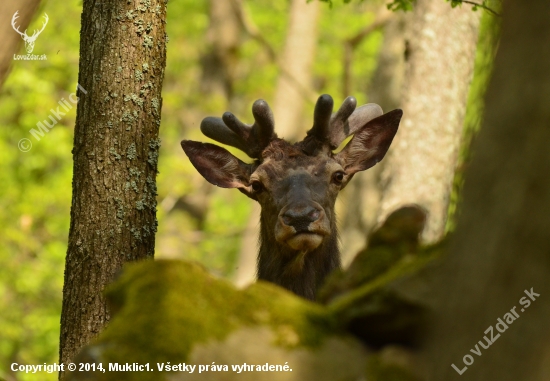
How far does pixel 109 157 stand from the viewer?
655 cm

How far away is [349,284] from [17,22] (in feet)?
8.22

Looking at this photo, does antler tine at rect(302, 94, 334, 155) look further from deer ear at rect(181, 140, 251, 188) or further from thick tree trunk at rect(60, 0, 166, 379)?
thick tree trunk at rect(60, 0, 166, 379)

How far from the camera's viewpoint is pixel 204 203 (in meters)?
26.2

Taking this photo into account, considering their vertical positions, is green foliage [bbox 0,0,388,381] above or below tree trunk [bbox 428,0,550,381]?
above

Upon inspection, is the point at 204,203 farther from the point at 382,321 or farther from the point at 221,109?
the point at 382,321

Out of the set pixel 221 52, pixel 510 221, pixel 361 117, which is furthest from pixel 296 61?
pixel 510 221

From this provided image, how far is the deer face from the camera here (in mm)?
7711

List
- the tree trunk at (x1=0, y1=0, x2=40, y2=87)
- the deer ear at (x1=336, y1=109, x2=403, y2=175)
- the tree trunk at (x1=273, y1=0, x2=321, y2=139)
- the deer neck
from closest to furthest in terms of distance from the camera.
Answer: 1. the tree trunk at (x1=0, y1=0, x2=40, y2=87)
2. the deer neck
3. the deer ear at (x1=336, y1=109, x2=403, y2=175)
4. the tree trunk at (x1=273, y1=0, x2=321, y2=139)

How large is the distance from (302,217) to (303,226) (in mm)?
93

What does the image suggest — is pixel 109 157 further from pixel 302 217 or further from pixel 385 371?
pixel 385 371

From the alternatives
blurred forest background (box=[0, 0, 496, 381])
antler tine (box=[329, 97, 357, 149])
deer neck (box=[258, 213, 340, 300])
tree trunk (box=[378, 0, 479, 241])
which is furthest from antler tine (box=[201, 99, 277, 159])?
blurred forest background (box=[0, 0, 496, 381])

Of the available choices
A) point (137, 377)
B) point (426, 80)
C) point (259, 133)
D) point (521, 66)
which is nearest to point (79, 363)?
point (137, 377)

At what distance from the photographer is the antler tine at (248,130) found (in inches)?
350

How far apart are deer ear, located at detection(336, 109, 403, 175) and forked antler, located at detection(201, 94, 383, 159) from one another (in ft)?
0.44
